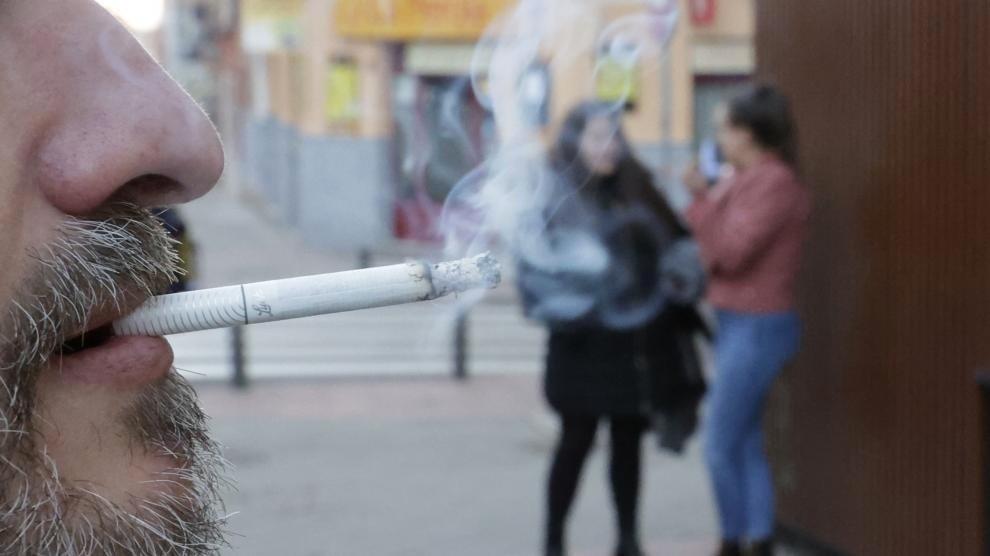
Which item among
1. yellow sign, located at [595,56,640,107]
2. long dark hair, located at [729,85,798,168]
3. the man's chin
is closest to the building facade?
yellow sign, located at [595,56,640,107]

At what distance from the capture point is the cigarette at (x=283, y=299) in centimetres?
105

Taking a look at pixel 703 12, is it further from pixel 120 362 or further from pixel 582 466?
pixel 120 362

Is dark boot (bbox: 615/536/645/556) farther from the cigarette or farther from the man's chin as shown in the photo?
the man's chin

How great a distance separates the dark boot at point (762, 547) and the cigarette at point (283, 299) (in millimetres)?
3916

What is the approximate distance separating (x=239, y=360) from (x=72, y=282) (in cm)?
811

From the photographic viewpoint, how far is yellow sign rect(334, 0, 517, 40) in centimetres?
783

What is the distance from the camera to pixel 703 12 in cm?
795

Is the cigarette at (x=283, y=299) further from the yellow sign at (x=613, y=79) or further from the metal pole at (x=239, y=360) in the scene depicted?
the metal pole at (x=239, y=360)

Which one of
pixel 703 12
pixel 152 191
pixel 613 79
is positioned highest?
pixel 703 12

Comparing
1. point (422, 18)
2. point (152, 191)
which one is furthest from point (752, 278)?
point (422, 18)

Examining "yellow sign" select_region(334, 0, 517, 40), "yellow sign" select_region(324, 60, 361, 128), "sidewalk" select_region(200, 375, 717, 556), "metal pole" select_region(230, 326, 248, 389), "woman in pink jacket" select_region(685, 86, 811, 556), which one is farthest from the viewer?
"yellow sign" select_region(324, 60, 361, 128)

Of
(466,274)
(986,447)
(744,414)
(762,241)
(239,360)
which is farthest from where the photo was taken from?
(239,360)

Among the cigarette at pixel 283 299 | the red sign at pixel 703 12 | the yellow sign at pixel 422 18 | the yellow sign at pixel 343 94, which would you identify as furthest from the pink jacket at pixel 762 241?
the yellow sign at pixel 343 94

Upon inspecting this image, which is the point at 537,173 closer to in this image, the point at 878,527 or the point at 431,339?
the point at 878,527
